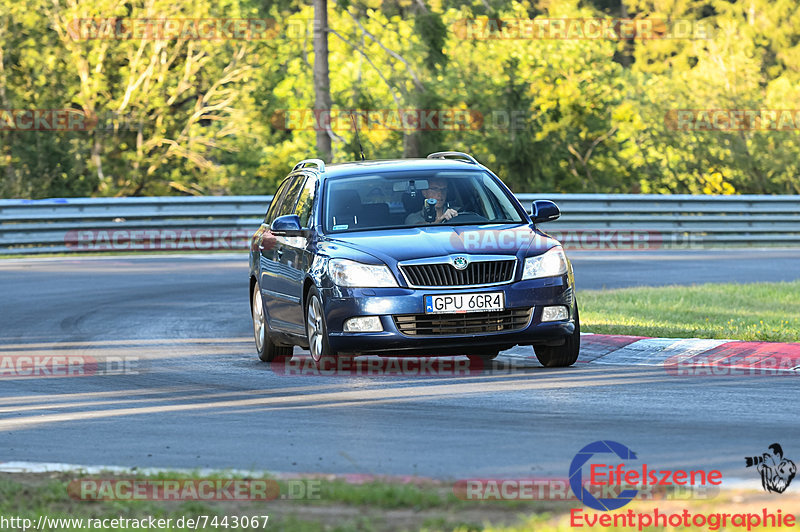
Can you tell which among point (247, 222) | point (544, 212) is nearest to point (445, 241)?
point (544, 212)

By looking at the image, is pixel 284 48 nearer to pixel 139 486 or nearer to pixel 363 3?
pixel 363 3

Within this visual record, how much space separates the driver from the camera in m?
11.9

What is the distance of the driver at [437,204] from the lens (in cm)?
1194

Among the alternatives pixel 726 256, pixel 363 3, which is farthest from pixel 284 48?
pixel 726 256

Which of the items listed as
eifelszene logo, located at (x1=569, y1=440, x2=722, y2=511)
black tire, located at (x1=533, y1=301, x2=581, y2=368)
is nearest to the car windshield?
black tire, located at (x1=533, y1=301, x2=581, y2=368)

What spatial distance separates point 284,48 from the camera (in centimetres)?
4384

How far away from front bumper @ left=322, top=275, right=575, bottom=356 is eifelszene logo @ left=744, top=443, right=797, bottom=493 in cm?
365

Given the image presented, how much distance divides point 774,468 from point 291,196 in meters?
7.36

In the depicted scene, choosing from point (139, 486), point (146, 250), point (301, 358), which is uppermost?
point (139, 486)

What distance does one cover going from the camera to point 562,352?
11570 millimetres

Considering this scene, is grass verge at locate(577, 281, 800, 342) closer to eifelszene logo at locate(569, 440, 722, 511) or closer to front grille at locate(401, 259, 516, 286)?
front grille at locate(401, 259, 516, 286)

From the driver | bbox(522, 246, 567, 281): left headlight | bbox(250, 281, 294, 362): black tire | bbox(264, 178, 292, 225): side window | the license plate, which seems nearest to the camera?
the license plate

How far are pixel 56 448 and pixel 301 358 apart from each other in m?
4.98

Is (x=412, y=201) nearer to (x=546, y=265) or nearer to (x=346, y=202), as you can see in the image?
(x=346, y=202)
